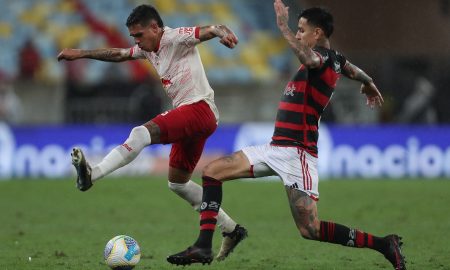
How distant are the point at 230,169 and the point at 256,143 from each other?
14112 mm

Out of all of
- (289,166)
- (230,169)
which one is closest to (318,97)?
(289,166)

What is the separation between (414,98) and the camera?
3044cm

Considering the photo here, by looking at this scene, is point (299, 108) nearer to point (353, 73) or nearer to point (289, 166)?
point (289, 166)

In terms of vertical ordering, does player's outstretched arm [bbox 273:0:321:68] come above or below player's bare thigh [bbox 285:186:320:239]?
above

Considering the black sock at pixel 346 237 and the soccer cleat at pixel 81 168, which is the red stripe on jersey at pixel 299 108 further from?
the soccer cleat at pixel 81 168

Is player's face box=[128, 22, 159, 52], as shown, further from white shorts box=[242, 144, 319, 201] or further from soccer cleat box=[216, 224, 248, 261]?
soccer cleat box=[216, 224, 248, 261]

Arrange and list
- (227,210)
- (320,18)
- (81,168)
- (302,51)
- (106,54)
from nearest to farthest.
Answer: (81,168), (302,51), (320,18), (106,54), (227,210)

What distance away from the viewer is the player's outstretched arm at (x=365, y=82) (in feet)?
31.1

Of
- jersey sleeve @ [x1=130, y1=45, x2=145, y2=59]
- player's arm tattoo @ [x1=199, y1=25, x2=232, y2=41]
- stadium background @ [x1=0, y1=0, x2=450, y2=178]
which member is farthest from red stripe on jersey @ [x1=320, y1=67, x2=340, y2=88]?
stadium background @ [x1=0, y1=0, x2=450, y2=178]

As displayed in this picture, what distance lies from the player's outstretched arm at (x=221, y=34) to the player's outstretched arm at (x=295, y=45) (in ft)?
1.71

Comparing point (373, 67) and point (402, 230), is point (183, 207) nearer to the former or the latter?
point (402, 230)

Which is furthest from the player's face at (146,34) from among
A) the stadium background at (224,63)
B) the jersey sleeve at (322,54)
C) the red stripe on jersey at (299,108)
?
the stadium background at (224,63)

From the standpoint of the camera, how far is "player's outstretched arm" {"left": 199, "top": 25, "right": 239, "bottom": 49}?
352 inches

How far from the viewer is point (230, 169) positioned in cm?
906
